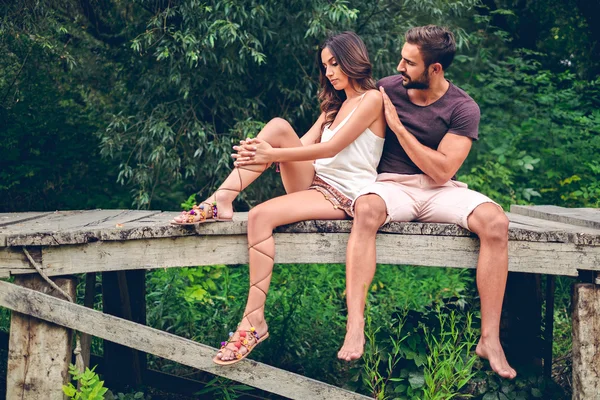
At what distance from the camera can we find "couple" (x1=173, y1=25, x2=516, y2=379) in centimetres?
325

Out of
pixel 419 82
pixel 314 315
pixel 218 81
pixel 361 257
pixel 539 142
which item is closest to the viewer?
pixel 361 257

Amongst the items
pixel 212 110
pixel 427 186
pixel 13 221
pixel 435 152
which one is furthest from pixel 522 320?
pixel 212 110

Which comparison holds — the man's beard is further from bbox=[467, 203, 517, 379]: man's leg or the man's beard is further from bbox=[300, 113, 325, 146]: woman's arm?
bbox=[467, 203, 517, 379]: man's leg

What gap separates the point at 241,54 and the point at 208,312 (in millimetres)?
2346

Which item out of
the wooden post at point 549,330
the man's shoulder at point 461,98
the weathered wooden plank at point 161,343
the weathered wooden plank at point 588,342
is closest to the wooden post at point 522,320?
the wooden post at point 549,330

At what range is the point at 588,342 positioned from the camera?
132 inches

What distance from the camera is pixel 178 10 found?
260 inches

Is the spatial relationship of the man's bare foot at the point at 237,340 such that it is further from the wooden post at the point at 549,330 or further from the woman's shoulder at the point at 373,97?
the wooden post at the point at 549,330

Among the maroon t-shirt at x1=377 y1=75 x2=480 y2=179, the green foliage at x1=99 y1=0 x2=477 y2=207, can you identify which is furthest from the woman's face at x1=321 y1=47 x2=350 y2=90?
the green foliage at x1=99 y1=0 x2=477 y2=207

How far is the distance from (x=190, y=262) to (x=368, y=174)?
101 centimetres

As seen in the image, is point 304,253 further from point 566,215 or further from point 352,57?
point 566,215

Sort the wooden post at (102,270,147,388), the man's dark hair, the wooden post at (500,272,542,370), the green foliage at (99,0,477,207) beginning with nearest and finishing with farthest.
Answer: the man's dark hair → the wooden post at (500,272,542,370) → the wooden post at (102,270,147,388) → the green foliage at (99,0,477,207)

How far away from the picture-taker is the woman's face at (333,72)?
11.8 ft

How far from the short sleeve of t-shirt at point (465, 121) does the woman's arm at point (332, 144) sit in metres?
0.37
